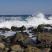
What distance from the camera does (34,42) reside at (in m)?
A: 10.3

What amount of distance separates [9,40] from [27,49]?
2.17 meters

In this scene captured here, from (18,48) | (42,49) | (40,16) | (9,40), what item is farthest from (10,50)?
(40,16)

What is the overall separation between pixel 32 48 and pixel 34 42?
1438 millimetres

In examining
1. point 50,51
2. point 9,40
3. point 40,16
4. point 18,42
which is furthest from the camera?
point 40,16

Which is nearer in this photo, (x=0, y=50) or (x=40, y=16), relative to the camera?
(x=0, y=50)

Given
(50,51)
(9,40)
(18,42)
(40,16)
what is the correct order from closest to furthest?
(50,51) < (18,42) < (9,40) < (40,16)

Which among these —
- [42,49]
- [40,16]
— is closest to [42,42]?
[42,49]

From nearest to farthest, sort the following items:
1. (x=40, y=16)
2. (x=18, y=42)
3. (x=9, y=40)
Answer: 1. (x=18, y=42)
2. (x=9, y=40)
3. (x=40, y=16)

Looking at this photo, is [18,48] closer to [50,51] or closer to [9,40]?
[50,51]

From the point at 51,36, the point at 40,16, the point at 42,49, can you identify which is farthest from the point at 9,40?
the point at 40,16

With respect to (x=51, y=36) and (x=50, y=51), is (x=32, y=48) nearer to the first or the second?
(x=50, y=51)

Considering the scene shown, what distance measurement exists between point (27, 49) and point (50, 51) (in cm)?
76

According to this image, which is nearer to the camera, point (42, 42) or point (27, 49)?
point (27, 49)

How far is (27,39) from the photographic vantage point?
10.2 meters
